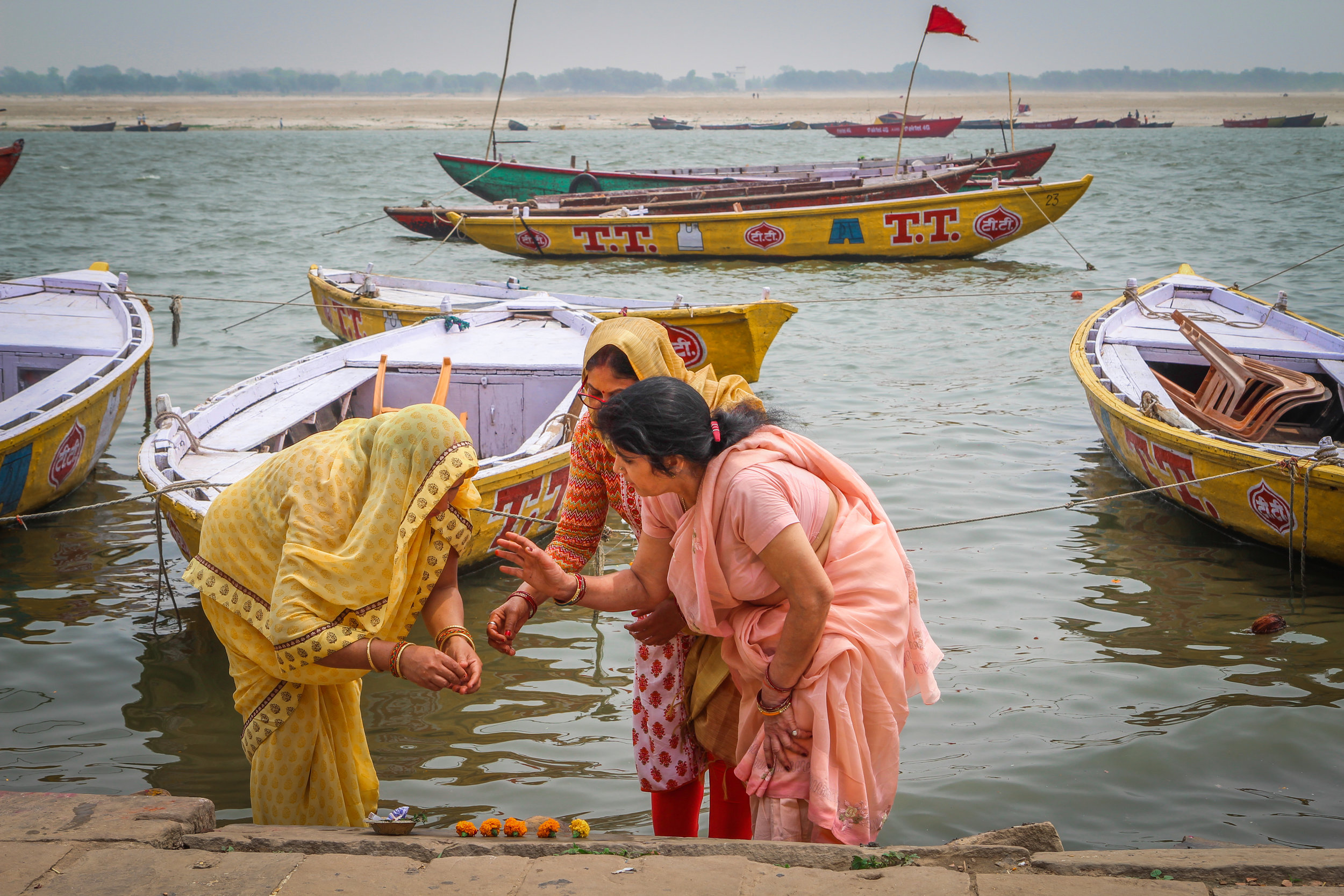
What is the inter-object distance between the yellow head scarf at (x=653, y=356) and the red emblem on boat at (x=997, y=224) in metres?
Answer: 13.4

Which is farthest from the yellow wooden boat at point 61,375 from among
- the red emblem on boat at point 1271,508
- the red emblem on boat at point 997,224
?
the red emblem on boat at point 997,224

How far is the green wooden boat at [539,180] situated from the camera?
18.7 metres

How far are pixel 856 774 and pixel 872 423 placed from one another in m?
6.14

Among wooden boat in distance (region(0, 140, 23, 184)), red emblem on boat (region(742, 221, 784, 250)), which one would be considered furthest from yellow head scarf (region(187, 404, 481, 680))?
wooden boat in distance (region(0, 140, 23, 184))

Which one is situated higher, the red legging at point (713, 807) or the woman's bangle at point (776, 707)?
the woman's bangle at point (776, 707)

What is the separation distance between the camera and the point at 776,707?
201 cm

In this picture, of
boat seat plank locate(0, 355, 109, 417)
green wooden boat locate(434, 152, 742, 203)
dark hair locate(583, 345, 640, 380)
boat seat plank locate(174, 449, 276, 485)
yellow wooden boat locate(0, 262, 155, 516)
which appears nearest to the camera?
dark hair locate(583, 345, 640, 380)

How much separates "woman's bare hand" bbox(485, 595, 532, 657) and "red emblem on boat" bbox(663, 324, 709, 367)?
587cm

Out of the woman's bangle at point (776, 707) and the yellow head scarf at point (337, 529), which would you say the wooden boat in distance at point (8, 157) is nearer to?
the yellow head scarf at point (337, 529)

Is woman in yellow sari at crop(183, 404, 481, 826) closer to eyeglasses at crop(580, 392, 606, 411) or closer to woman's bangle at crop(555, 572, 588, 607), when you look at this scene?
woman's bangle at crop(555, 572, 588, 607)

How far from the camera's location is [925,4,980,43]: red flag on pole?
14.5 metres

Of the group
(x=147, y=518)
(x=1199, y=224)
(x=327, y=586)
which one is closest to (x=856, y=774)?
(x=327, y=586)

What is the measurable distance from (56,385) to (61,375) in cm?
17

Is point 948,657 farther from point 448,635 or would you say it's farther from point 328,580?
point 328,580
